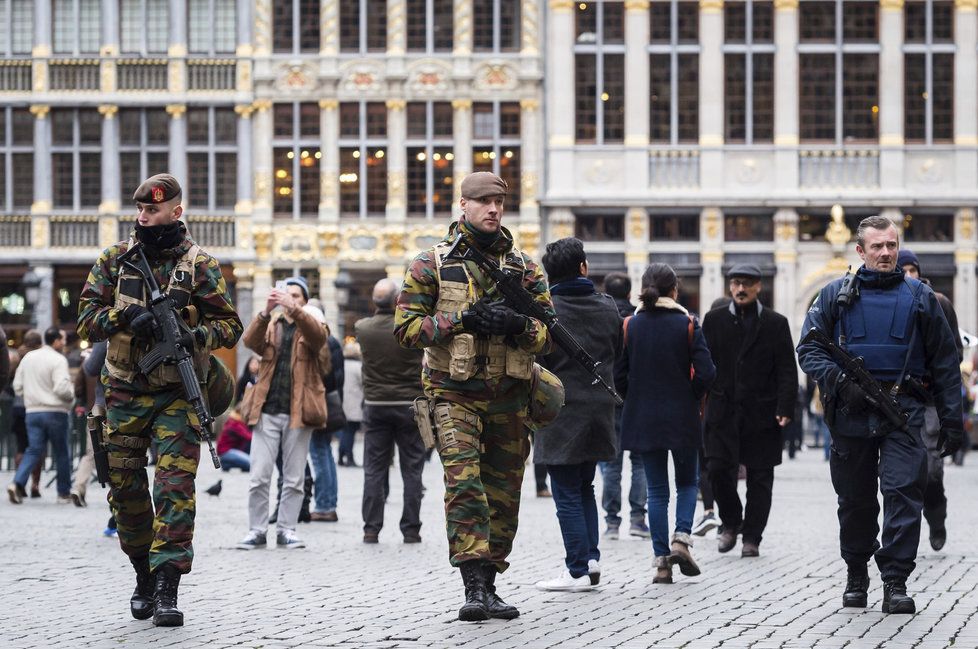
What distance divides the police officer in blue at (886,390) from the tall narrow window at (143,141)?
29838 mm

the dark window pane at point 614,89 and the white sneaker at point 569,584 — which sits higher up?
the dark window pane at point 614,89

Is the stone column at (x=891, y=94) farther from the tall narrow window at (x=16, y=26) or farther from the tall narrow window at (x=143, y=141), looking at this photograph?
the tall narrow window at (x=16, y=26)

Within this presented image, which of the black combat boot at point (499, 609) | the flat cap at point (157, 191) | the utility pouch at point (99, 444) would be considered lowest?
the black combat boot at point (499, 609)

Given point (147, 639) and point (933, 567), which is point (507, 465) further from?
point (933, 567)

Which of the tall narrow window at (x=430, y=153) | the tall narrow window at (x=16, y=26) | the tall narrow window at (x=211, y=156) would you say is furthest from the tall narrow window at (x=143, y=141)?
the tall narrow window at (x=430, y=153)

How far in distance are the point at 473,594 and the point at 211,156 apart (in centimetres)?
3004

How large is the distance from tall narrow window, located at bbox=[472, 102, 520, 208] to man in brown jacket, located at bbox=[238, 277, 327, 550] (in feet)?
→ 81.0

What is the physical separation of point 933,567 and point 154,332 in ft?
16.9

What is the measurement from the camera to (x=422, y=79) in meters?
37.0

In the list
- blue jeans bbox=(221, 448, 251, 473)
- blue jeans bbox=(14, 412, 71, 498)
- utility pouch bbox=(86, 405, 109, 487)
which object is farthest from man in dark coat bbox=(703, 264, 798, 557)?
blue jeans bbox=(221, 448, 251, 473)

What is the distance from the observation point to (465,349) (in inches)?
323

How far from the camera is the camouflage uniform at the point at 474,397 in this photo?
26.8ft

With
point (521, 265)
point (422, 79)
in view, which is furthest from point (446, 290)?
point (422, 79)

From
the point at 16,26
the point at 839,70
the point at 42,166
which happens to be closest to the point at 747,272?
the point at 839,70
